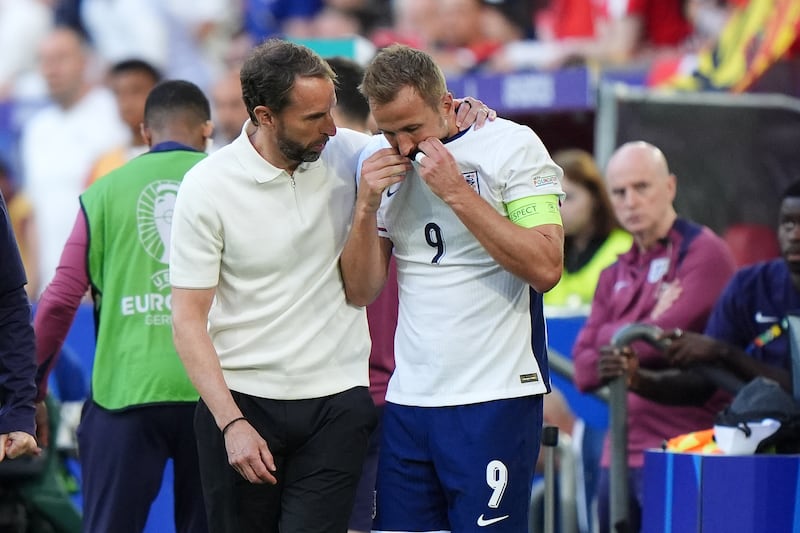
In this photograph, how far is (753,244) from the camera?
8.48 m

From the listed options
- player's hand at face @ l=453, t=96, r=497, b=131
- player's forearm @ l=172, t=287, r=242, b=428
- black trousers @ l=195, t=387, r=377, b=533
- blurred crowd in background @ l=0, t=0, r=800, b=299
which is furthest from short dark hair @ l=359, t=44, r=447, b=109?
blurred crowd in background @ l=0, t=0, r=800, b=299

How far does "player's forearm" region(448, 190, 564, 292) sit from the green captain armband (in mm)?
36

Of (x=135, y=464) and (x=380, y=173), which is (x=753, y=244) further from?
(x=380, y=173)

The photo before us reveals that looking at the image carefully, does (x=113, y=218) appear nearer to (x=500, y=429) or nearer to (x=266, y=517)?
(x=266, y=517)

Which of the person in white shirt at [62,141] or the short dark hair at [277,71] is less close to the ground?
the person in white shirt at [62,141]

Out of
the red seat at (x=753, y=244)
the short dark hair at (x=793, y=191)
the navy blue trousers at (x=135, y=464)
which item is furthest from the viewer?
the red seat at (x=753, y=244)

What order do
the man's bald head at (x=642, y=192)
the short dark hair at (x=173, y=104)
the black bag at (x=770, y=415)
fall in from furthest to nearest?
the man's bald head at (x=642, y=192)
the short dark hair at (x=173, y=104)
the black bag at (x=770, y=415)

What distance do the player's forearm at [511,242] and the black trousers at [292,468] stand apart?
72 centimetres

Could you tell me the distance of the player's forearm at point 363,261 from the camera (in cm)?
455

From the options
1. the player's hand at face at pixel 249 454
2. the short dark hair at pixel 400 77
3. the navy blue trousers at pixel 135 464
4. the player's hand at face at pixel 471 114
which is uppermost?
the short dark hair at pixel 400 77

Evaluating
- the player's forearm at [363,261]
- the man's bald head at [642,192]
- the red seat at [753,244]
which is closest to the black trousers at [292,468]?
the player's forearm at [363,261]

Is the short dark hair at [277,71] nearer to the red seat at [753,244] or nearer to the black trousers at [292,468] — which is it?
the black trousers at [292,468]

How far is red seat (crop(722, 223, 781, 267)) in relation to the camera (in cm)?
844

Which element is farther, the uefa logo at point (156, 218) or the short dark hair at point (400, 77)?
the uefa logo at point (156, 218)
